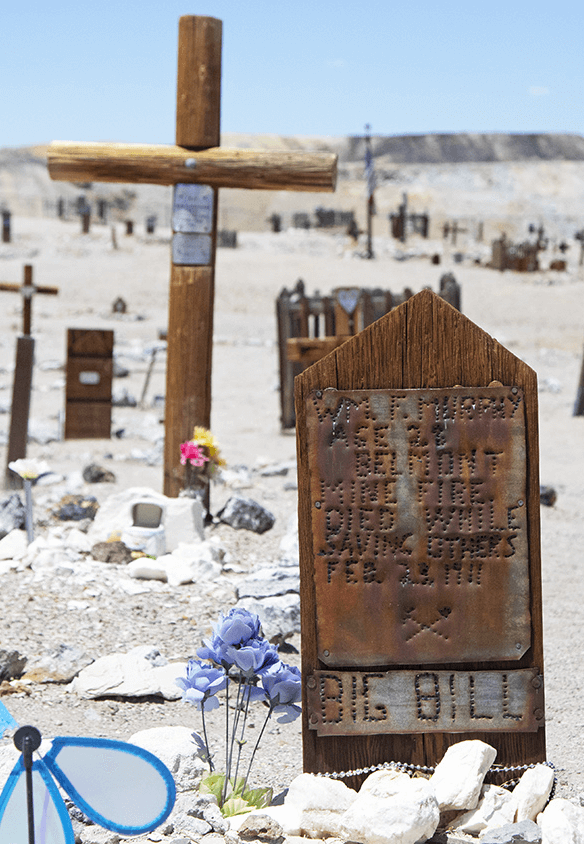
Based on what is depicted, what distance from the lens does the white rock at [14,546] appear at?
502 cm

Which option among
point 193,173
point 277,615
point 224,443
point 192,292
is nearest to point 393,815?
→ point 277,615

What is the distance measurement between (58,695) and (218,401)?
820 centimetres

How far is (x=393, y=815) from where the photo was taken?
2.31 metres

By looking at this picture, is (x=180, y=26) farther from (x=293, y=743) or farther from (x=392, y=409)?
(x=293, y=743)

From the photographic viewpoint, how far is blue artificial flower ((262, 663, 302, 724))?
261 cm

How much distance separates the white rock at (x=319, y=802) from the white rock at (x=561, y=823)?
0.50 meters

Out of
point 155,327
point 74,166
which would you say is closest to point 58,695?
point 74,166

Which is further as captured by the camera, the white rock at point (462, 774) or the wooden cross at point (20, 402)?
the wooden cross at point (20, 402)

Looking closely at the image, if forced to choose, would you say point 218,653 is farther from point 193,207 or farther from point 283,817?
point 193,207

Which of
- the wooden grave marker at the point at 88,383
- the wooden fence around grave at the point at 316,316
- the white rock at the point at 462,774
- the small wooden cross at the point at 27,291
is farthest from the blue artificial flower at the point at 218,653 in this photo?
the wooden fence around grave at the point at 316,316

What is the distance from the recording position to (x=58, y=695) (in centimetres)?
363

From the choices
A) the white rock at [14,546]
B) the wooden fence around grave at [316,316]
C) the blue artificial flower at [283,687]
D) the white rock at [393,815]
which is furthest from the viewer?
the wooden fence around grave at [316,316]

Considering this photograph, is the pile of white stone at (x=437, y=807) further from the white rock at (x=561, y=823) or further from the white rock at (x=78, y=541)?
the white rock at (x=78, y=541)

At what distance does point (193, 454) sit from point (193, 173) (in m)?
1.59
